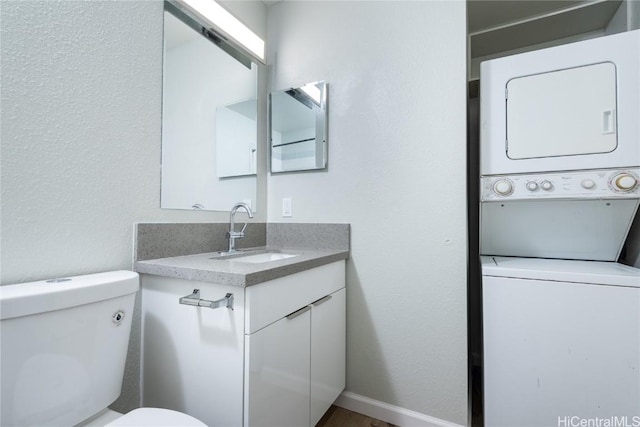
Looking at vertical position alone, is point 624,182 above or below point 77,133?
below

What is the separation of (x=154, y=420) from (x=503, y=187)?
1.55 meters

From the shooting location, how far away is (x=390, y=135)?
1.52 m

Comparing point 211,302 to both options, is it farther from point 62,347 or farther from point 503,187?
point 503,187

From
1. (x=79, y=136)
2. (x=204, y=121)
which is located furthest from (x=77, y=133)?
(x=204, y=121)

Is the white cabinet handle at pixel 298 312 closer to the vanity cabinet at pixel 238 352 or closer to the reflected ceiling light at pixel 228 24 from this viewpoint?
the vanity cabinet at pixel 238 352

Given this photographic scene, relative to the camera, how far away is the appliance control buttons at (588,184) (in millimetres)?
1146

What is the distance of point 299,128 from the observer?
1773mm

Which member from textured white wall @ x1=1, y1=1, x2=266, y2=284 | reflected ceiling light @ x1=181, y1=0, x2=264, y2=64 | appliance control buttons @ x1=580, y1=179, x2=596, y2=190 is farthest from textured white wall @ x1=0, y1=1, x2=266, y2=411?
appliance control buttons @ x1=580, y1=179, x2=596, y2=190

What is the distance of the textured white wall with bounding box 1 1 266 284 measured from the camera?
0.84 meters

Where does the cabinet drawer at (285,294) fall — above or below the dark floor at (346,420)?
above

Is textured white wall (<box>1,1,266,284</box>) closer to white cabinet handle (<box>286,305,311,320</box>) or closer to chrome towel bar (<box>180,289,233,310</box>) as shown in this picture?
chrome towel bar (<box>180,289,233,310</box>)

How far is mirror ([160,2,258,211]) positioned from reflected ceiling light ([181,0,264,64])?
8 cm

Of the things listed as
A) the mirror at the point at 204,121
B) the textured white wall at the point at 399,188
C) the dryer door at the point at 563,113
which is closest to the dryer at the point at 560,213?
the dryer door at the point at 563,113

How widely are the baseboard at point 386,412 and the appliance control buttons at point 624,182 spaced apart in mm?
1255
